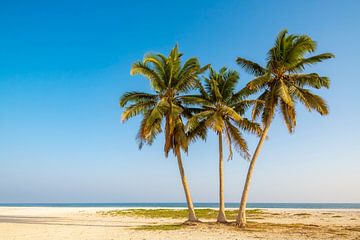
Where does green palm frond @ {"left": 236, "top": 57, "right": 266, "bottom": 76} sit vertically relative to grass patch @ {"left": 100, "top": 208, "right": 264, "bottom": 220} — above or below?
above

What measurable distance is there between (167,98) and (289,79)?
7540 millimetres

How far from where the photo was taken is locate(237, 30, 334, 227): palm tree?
66.2ft

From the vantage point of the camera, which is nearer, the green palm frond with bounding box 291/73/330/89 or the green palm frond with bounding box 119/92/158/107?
the green palm frond with bounding box 291/73/330/89

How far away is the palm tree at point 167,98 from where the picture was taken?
2162cm

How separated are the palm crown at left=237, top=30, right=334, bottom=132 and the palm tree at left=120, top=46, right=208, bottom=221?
13.6 ft

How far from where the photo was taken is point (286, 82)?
21234 mm

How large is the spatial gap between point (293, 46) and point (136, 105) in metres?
10.1

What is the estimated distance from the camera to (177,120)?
21.9 m

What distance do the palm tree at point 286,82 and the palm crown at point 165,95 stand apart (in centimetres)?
415

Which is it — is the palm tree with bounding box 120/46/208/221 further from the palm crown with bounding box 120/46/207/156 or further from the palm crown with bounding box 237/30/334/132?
the palm crown with bounding box 237/30/334/132

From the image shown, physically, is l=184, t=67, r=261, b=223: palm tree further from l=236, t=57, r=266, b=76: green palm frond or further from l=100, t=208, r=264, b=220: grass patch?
l=100, t=208, r=264, b=220: grass patch

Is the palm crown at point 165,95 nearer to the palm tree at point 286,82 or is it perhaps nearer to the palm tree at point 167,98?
the palm tree at point 167,98

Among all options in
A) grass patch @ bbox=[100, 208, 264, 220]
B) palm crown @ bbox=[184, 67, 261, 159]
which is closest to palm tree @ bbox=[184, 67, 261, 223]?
palm crown @ bbox=[184, 67, 261, 159]

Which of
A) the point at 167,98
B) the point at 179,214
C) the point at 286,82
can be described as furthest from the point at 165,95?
the point at 179,214
